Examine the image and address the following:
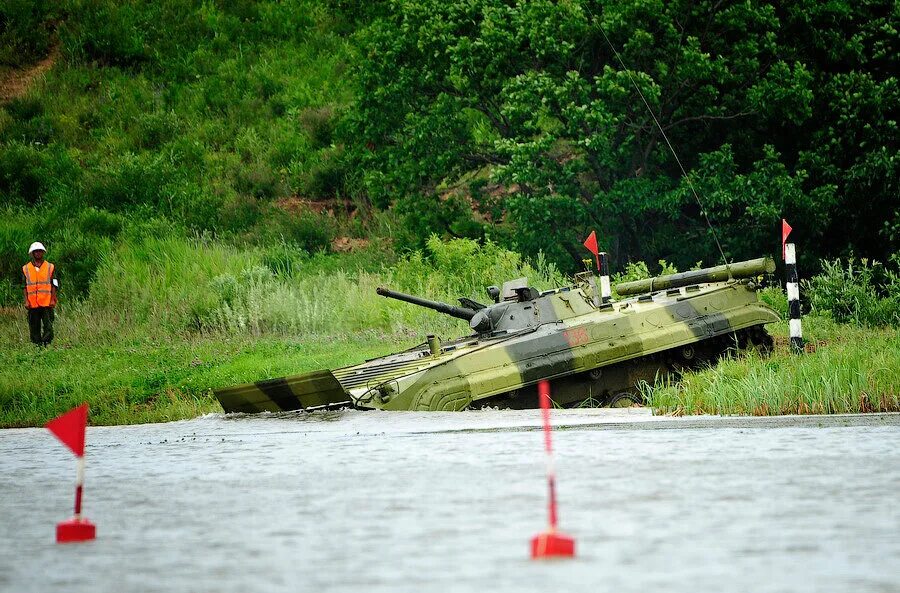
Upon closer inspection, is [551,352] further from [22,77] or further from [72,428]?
[22,77]

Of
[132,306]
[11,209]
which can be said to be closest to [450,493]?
[132,306]

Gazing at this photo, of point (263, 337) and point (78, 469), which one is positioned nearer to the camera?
point (78, 469)

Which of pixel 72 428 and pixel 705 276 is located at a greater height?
pixel 705 276

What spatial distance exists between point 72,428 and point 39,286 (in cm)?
1723

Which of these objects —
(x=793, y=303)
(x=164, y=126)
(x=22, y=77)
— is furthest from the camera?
(x=22, y=77)

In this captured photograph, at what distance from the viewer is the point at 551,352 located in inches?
635

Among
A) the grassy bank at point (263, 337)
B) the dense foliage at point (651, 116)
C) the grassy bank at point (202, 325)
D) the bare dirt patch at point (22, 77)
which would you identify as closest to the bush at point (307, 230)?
the grassy bank at point (263, 337)

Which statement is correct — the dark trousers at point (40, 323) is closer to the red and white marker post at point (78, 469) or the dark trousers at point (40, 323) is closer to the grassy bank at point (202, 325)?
the grassy bank at point (202, 325)

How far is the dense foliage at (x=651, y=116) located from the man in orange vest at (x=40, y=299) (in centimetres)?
953

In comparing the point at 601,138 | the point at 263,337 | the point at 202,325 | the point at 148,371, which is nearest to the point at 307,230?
the point at 601,138

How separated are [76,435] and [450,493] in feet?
7.31

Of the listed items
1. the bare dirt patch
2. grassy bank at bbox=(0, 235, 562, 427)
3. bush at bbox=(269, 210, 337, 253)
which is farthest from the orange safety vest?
the bare dirt patch

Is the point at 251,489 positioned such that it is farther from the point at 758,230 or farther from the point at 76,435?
the point at 758,230

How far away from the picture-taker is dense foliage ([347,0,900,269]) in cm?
2900
